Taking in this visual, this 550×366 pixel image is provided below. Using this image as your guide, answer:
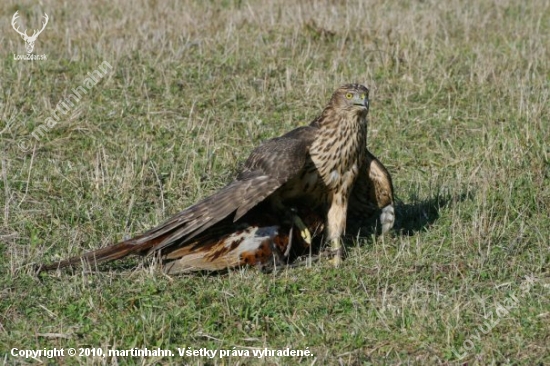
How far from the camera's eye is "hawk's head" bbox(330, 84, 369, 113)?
7074mm

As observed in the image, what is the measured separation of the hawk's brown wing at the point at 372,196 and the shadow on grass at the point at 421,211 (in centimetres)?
18

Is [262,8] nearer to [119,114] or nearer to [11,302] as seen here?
[119,114]

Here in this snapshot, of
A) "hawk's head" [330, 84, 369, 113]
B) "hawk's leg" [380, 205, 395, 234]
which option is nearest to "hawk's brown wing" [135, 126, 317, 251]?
"hawk's head" [330, 84, 369, 113]

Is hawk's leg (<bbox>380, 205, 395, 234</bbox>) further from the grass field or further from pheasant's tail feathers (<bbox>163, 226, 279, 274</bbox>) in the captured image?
pheasant's tail feathers (<bbox>163, 226, 279, 274</bbox>)

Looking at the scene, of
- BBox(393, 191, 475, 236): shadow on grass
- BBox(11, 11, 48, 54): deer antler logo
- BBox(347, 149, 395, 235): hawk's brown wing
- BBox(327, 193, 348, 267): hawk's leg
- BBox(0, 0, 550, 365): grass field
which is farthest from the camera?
BBox(11, 11, 48, 54): deer antler logo

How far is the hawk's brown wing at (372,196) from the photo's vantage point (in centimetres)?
729

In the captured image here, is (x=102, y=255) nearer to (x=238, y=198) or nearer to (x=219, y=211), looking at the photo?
(x=219, y=211)

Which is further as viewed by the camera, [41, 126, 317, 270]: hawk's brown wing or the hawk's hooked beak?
the hawk's hooked beak

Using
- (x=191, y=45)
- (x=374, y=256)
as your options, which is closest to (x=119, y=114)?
(x=191, y=45)

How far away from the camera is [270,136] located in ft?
29.5

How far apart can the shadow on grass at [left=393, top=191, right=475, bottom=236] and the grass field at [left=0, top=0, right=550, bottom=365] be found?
3cm

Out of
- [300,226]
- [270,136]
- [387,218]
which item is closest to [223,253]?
[300,226]

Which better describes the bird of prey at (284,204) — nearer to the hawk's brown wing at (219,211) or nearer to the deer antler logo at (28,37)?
the hawk's brown wing at (219,211)

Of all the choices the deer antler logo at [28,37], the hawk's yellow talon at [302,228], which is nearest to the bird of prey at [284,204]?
the hawk's yellow talon at [302,228]
